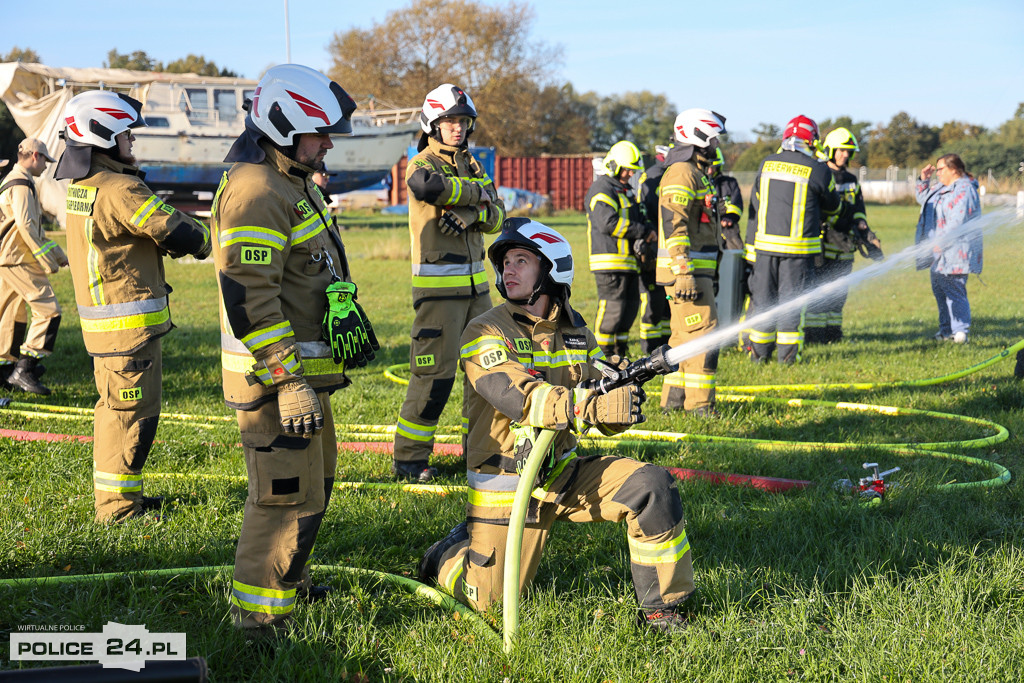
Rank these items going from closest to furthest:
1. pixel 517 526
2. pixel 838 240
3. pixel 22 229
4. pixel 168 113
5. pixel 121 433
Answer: pixel 517 526, pixel 121 433, pixel 22 229, pixel 838 240, pixel 168 113

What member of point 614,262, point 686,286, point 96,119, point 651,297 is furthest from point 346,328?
point 651,297

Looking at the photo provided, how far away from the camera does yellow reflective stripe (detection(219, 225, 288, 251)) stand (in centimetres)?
323

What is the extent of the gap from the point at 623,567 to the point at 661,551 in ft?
2.39

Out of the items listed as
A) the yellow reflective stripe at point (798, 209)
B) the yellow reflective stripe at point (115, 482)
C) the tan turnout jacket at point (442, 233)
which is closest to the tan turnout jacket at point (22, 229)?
the yellow reflective stripe at point (115, 482)

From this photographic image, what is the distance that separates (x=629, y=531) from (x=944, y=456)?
11.1 ft

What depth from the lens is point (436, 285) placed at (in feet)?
18.5

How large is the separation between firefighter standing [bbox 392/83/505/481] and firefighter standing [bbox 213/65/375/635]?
2.06m

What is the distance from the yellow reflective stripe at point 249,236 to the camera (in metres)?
3.23

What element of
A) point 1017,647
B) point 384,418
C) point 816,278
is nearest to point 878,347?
point 816,278

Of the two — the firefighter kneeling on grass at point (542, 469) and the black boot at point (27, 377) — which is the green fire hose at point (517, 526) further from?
the black boot at point (27, 377)

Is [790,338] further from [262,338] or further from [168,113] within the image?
[168,113]

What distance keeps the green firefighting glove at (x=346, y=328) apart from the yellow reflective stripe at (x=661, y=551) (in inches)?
54.9

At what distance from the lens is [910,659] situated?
10.7 ft

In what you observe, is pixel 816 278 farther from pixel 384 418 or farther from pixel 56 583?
pixel 56 583
